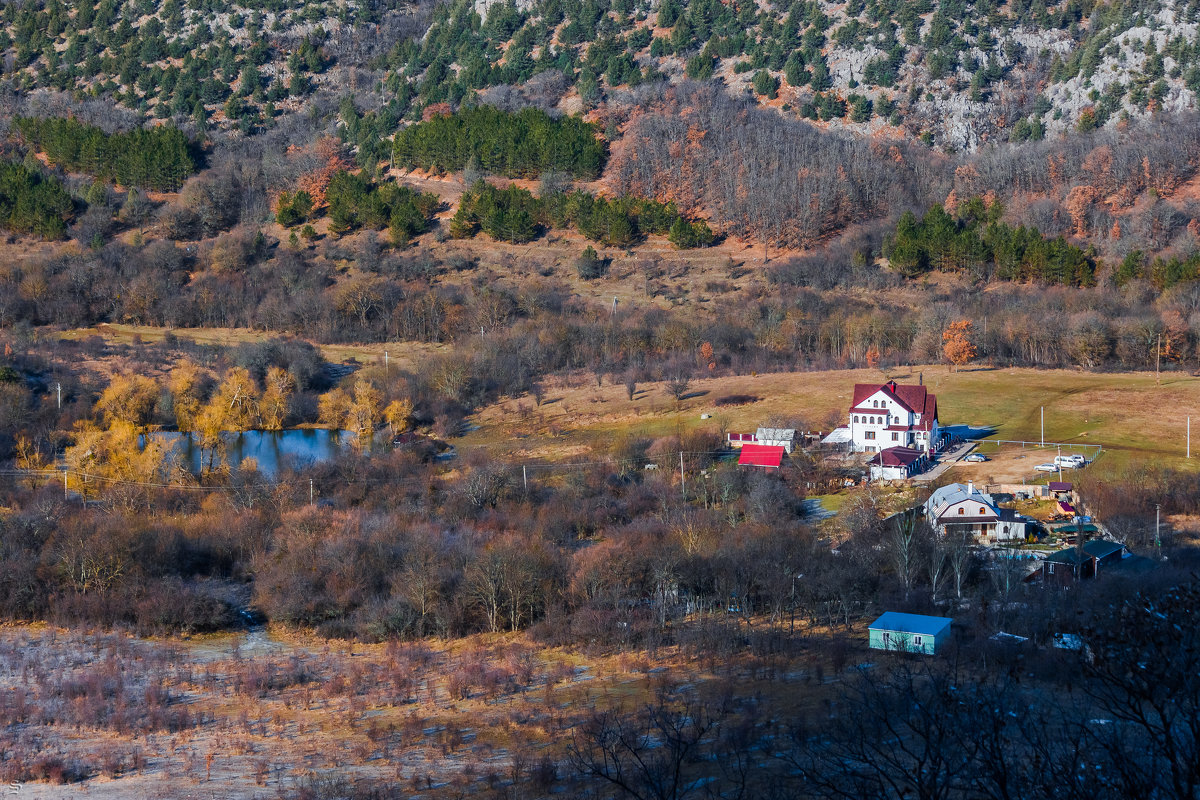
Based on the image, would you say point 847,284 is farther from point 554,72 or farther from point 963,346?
point 554,72

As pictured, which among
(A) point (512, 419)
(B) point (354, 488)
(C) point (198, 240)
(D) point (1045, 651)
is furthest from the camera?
(C) point (198, 240)

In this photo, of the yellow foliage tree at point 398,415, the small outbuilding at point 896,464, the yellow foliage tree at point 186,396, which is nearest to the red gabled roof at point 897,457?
the small outbuilding at point 896,464

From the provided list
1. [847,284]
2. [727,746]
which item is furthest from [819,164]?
[727,746]

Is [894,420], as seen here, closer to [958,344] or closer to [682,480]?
[682,480]

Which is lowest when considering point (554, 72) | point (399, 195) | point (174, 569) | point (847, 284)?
point (174, 569)

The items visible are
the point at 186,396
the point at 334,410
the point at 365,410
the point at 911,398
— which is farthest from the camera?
the point at 334,410

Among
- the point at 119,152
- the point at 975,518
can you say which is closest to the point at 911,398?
the point at 975,518
